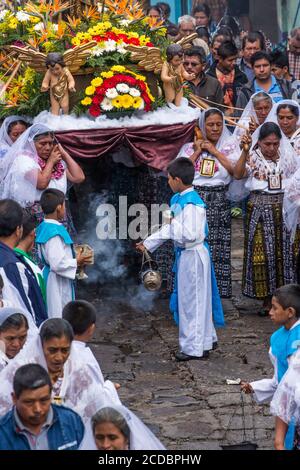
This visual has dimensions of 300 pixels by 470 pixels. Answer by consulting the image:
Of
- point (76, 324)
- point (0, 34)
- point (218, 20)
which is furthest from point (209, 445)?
point (218, 20)

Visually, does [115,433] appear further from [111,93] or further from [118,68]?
[118,68]

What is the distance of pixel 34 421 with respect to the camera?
5.64 meters

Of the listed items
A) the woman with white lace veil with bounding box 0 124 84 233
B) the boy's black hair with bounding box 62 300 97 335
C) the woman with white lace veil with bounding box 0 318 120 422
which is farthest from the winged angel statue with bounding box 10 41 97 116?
the woman with white lace veil with bounding box 0 318 120 422

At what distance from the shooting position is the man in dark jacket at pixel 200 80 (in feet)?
42.3

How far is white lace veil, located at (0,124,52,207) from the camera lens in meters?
9.98

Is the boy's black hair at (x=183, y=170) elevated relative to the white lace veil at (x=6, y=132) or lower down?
lower down

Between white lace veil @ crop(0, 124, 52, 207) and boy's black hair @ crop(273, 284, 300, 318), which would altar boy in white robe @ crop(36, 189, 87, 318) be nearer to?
white lace veil @ crop(0, 124, 52, 207)

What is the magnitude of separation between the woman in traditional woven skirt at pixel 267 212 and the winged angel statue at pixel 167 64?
0.95 metres

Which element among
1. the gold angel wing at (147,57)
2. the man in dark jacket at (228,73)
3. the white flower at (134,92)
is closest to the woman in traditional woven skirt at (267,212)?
the white flower at (134,92)

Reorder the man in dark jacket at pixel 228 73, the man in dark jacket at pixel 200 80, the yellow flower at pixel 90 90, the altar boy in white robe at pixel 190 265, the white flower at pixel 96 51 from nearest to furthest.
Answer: the altar boy in white robe at pixel 190 265
the yellow flower at pixel 90 90
the white flower at pixel 96 51
the man in dark jacket at pixel 200 80
the man in dark jacket at pixel 228 73

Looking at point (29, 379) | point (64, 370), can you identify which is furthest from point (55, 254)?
point (29, 379)

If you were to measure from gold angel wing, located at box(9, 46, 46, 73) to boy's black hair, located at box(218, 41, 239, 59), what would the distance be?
12.0 feet

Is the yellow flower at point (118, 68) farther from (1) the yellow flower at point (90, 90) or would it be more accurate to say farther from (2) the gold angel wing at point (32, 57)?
(2) the gold angel wing at point (32, 57)

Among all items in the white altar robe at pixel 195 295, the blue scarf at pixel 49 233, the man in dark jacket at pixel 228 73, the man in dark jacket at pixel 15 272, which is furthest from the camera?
the man in dark jacket at pixel 228 73
